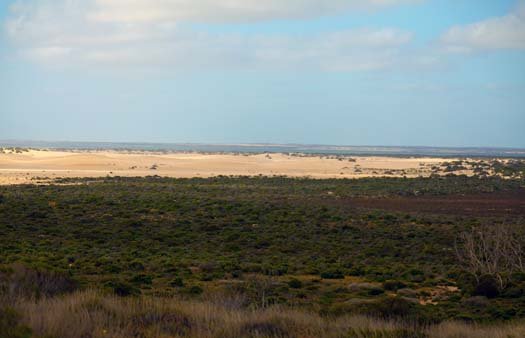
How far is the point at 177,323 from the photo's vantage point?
783 cm

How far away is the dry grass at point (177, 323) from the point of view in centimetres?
715

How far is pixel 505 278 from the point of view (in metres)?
19.0

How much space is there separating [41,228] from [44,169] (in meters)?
56.9

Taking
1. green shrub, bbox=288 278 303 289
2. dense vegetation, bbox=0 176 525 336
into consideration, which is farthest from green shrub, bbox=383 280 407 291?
green shrub, bbox=288 278 303 289

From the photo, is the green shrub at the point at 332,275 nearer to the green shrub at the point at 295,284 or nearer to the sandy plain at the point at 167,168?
the green shrub at the point at 295,284

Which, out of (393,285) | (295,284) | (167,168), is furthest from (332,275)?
(167,168)

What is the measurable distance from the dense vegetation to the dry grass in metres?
1.82

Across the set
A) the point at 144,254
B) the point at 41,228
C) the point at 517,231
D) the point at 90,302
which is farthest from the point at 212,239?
the point at 90,302

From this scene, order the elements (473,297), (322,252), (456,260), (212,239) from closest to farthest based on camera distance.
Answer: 1. (473,297)
2. (456,260)
3. (322,252)
4. (212,239)

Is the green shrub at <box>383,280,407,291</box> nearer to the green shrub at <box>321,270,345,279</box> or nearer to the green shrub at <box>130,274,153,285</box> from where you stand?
the green shrub at <box>321,270,345,279</box>

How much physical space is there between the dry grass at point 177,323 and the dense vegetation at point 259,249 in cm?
182

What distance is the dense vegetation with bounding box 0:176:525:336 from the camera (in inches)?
577

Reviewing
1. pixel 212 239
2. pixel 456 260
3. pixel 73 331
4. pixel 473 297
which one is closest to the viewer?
pixel 73 331

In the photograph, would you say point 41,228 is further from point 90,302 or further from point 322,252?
point 90,302
